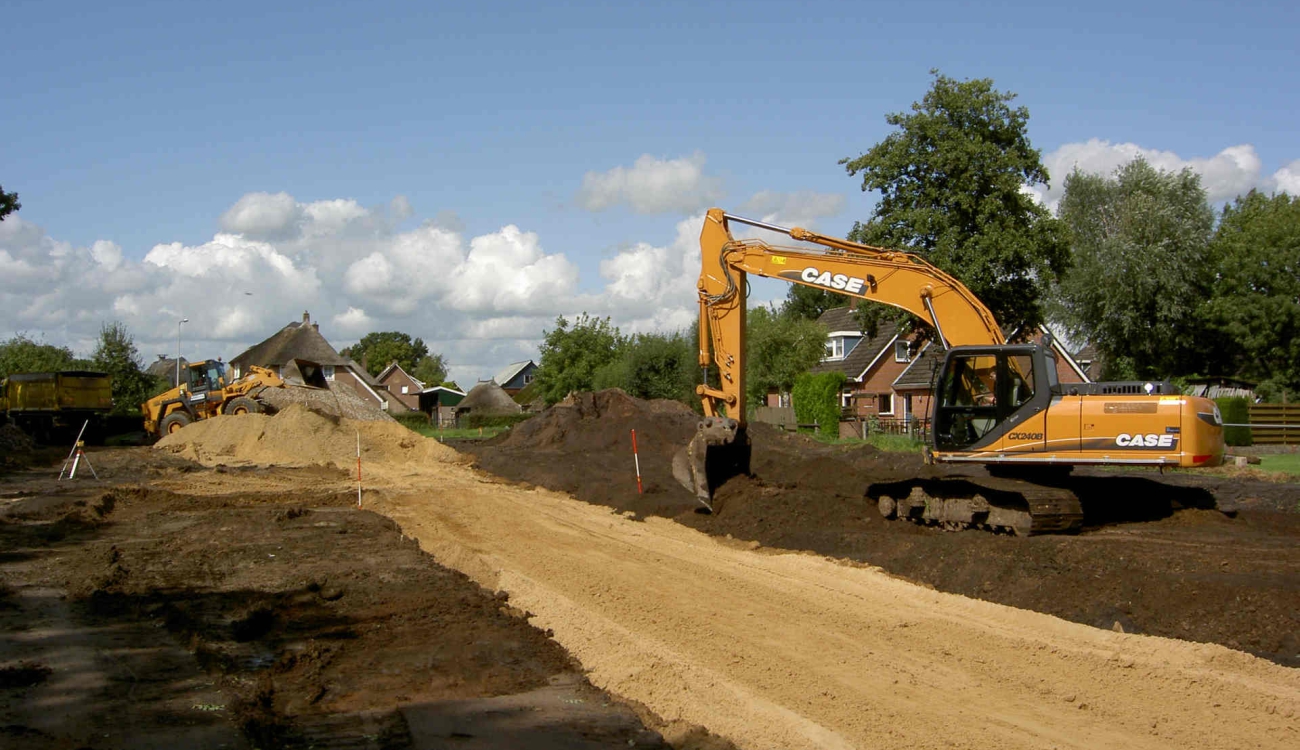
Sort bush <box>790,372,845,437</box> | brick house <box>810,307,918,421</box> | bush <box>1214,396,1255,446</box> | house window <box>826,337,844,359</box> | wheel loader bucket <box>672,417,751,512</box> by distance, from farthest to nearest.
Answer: house window <box>826,337,844,359</box> → brick house <box>810,307,918,421</box> → bush <box>790,372,845,437</box> → bush <box>1214,396,1255,446</box> → wheel loader bucket <box>672,417,751,512</box>

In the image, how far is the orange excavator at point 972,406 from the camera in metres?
13.6

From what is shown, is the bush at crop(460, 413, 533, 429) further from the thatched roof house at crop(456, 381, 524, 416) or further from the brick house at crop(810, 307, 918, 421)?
the thatched roof house at crop(456, 381, 524, 416)

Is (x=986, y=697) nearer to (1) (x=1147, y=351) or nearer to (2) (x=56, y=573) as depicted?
(2) (x=56, y=573)

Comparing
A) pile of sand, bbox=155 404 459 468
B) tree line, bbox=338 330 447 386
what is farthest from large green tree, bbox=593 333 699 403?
tree line, bbox=338 330 447 386

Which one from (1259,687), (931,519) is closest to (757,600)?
(1259,687)

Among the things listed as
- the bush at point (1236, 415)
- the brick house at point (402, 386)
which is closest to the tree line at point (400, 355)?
the brick house at point (402, 386)

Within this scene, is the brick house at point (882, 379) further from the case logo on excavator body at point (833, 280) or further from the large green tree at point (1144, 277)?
the case logo on excavator body at point (833, 280)

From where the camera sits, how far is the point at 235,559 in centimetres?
1362

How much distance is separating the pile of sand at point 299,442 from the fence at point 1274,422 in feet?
91.2

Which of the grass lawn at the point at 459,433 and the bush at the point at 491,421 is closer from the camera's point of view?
the grass lawn at the point at 459,433

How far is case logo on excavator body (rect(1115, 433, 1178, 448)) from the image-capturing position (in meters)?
13.3

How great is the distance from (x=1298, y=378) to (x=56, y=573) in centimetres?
5190

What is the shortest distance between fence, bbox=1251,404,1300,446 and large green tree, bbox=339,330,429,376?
11193 centimetres

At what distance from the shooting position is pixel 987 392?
1480cm
